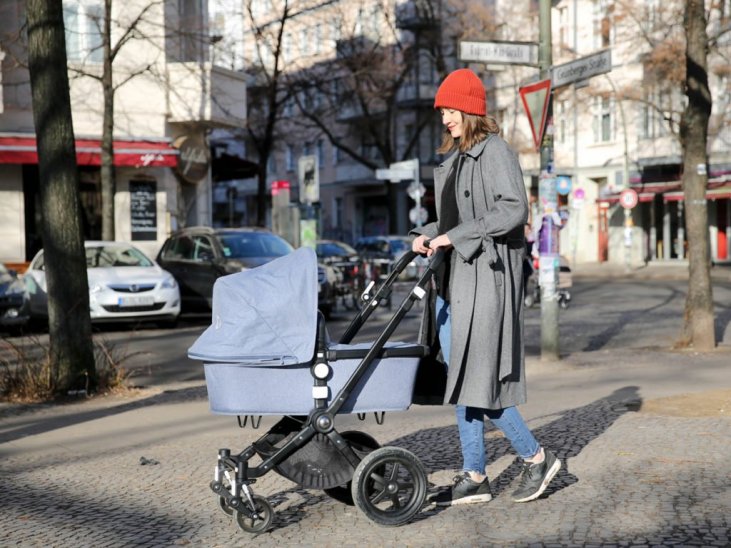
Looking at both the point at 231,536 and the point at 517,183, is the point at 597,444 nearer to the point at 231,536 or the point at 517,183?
the point at 517,183

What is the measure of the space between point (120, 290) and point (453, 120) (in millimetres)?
Answer: 13333

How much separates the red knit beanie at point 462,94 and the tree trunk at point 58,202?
5268mm

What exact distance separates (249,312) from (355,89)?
39.9 metres

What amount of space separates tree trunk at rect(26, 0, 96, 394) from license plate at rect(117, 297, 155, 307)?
8.13 metres

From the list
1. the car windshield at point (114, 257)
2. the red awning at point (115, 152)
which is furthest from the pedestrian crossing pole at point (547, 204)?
the red awning at point (115, 152)

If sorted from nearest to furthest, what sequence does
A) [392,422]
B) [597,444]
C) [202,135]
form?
[597,444] < [392,422] < [202,135]

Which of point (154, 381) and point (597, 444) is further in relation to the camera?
point (154, 381)

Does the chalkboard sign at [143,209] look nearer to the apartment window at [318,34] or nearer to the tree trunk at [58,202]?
the apartment window at [318,34]

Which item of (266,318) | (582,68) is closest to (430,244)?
(266,318)

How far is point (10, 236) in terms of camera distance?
83.1ft

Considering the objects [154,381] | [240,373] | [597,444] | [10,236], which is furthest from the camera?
[10,236]

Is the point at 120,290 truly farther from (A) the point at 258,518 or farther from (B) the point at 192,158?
(A) the point at 258,518

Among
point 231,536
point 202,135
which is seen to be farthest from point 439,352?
point 202,135

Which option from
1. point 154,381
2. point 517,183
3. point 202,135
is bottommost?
point 154,381
